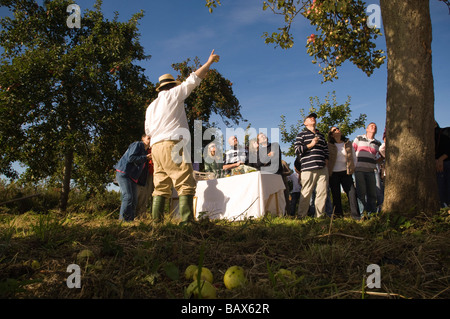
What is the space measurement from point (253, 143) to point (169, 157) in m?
3.57

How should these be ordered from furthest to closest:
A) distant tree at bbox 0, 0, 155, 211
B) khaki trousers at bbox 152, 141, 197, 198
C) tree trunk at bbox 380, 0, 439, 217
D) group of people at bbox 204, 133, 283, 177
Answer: distant tree at bbox 0, 0, 155, 211 → group of people at bbox 204, 133, 283, 177 → khaki trousers at bbox 152, 141, 197, 198 → tree trunk at bbox 380, 0, 439, 217

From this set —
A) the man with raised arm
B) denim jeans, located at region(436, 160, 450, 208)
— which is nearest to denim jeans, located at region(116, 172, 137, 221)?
the man with raised arm

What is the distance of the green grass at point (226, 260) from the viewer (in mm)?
1962

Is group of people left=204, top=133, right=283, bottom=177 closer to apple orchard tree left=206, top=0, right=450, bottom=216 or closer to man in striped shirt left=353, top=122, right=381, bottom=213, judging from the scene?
man in striped shirt left=353, top=122, right=381, bottom=213

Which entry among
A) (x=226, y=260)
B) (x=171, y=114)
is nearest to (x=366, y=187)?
(x=171, y=114)

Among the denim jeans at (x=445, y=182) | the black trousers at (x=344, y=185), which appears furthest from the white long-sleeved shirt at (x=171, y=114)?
the denim jeans at (x=445, y=182)

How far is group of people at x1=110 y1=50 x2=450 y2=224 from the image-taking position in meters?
4.44

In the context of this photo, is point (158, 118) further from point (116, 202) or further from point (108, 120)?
point (116, 202)

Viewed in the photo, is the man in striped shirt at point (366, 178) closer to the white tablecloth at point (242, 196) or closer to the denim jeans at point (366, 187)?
the denim jeans at point (366, 187)

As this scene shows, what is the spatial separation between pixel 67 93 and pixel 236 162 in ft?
21.1

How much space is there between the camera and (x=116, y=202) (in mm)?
12375

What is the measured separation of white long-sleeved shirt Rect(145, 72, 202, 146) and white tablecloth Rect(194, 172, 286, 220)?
82.8 inches

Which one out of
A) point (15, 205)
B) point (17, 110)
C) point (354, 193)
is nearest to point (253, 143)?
point (354, 193)
